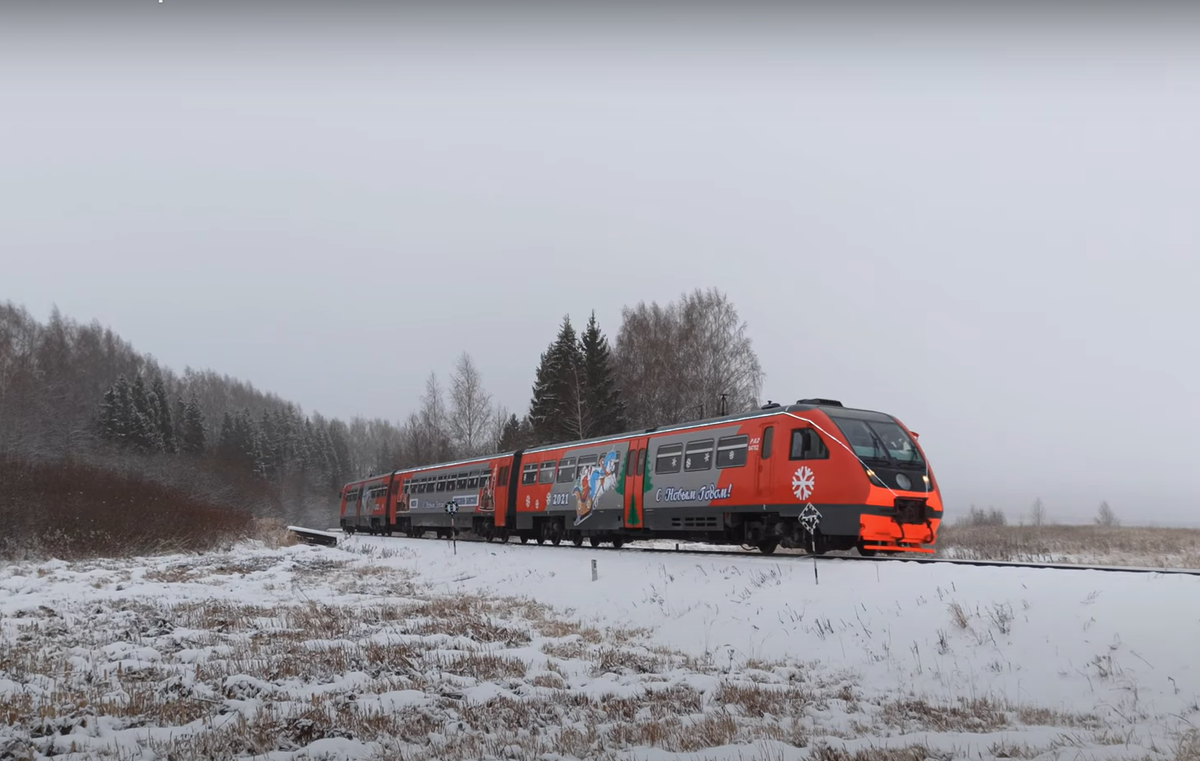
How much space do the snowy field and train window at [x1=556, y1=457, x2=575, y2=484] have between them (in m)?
8.91

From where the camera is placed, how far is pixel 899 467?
593 inches

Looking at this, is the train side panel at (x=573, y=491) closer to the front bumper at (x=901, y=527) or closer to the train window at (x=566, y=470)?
A: the train window at (x=566, y=470)

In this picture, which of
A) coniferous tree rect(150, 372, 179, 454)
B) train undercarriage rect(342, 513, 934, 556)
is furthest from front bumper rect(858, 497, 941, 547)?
coniferous tree rect(150, 372, 179, 454)

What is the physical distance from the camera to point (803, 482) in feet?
50.2

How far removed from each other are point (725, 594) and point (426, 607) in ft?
15.1

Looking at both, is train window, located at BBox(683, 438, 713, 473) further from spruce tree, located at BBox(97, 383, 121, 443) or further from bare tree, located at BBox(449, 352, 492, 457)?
spruce tree, located at BBox(97, 383, 121, 443)

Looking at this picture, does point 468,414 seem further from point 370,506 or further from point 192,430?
point 192,430

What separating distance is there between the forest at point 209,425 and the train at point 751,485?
1067 cm

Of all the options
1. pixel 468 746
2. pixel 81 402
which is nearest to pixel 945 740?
pixel 468 746

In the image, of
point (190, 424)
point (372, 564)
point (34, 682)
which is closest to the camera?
point (34, 682)

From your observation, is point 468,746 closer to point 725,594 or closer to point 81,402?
point 725,594

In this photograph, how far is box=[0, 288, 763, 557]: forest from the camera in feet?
80.1

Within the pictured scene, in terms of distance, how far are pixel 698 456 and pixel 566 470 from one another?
633cm

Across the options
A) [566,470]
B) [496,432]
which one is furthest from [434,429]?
[566,470]
